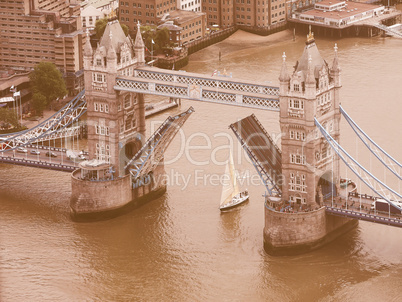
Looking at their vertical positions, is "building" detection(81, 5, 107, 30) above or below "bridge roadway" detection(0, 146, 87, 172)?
above

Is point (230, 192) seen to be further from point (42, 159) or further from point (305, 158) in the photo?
point (42, 159)

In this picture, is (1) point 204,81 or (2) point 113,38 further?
(2) point 113,38

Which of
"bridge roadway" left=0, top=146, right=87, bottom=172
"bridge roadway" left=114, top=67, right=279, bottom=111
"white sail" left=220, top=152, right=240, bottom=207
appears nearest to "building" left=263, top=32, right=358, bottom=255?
"bridge roadway" left=114, top=67, right=279, bottom=111

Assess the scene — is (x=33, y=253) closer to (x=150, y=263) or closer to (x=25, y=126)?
(x=150, y=263)

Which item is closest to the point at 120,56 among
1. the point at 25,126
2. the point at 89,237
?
the point at 89,237

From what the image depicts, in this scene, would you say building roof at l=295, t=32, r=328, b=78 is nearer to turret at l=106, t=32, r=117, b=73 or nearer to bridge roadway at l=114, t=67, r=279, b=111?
bridge roadway at l=114, t=67, r=279, b=111

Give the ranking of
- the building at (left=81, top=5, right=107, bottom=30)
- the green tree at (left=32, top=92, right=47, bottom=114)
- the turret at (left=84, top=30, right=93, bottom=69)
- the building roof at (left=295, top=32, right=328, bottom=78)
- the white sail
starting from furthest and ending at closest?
the building at (left=81, top=5, right=107, bottom=30) < the green tree at (left=32, top=92, right=47, bottom=114) < the turret at (left=84, top=30, right=93, bottom=69) < the white sail < the building roof at (left=295, top=32, right=328, bottom=78)

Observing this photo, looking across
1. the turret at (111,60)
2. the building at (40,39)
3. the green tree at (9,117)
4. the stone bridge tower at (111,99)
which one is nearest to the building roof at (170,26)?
the building at (40,39)

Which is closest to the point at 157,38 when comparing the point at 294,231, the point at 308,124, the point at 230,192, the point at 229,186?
the point at 229,186
